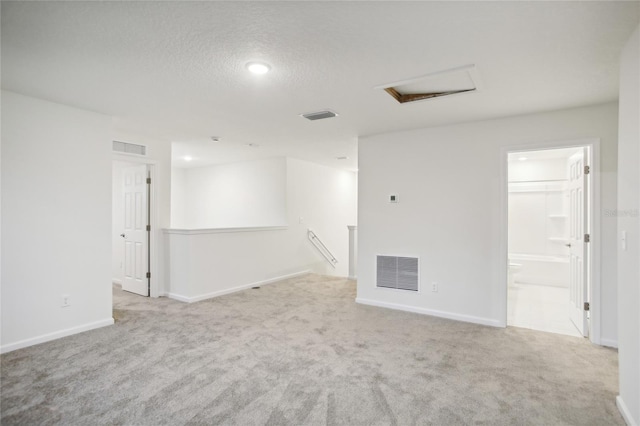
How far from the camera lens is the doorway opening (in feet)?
16.5

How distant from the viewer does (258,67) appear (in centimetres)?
245

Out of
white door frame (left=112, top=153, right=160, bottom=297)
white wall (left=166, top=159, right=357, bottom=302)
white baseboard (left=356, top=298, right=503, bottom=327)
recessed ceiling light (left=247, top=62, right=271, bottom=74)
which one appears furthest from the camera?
white door frame (left=112, top=153, right=160, bottom=297)

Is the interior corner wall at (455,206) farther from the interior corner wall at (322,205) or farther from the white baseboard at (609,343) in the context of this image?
the interior corner wall at (322,205)

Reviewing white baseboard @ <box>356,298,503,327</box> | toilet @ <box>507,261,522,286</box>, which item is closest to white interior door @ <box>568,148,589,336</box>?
white baseboard @ <box>356,298,503,327</box>

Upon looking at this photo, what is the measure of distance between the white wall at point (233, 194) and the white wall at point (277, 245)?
300mm

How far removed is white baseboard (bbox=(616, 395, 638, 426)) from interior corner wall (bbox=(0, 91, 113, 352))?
4.64 metres

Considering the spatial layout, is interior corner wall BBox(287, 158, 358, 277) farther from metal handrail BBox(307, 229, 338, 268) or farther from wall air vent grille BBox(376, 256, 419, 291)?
wall air vent grille BBox(376, 256, 419, 291)

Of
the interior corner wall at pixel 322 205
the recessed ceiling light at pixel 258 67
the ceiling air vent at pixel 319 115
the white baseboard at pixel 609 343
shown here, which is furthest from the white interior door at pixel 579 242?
the interior corner wall at pixel 322 205

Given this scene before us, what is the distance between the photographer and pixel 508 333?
3561 millimetres

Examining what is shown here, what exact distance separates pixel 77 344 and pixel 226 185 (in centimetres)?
454

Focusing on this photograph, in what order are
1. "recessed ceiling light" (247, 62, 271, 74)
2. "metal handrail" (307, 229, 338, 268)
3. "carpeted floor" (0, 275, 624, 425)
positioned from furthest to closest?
"metal handrail" (307, 229, 338, 268)
"recessed ceiling light" (247, 62, 271, 74)
"carpeted floor" (0, 275, 624, 425)

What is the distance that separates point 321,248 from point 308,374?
4.83 metres

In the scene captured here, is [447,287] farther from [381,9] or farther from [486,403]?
[381,9]

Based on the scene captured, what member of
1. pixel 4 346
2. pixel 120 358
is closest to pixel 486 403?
pixel 120 358
